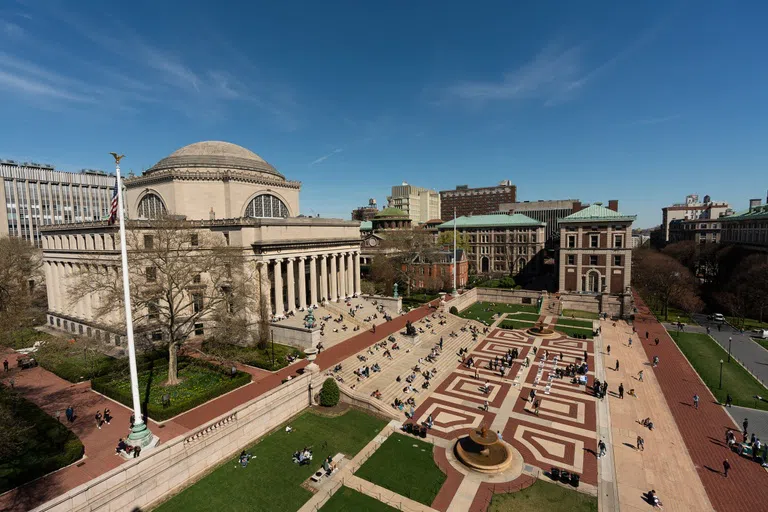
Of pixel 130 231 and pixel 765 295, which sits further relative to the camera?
pixel 765 295

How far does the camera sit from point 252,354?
38.8 meters

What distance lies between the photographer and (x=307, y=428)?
92.8ft

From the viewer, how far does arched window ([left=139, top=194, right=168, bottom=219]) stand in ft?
184

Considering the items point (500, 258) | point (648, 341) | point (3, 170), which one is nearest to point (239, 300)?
point (648, 341)

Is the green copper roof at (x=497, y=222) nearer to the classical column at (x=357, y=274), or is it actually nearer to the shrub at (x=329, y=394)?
the classical column at (x=357, y=274)

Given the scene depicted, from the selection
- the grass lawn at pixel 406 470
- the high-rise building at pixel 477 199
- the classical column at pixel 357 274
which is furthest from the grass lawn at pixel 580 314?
the high-rise building at pixel 477 199

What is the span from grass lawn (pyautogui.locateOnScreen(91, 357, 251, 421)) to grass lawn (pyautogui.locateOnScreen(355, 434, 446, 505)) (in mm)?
14300

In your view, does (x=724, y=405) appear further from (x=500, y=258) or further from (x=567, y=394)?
(x=500, y=258)

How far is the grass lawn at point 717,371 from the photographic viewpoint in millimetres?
33875

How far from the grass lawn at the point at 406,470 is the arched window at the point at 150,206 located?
4897cm

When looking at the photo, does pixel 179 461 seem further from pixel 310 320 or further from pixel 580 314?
pixel 580 314

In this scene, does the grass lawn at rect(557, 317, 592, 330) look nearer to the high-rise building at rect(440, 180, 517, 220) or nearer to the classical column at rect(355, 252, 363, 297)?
the classical column at rect(355, 252, 363, 297)

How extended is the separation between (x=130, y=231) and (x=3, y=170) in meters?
91.5

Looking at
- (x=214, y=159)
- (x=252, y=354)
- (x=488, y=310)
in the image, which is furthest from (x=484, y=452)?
(x=214, y=159)
